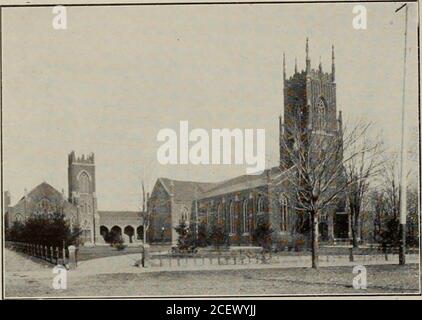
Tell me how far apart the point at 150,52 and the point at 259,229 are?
10.6 feet

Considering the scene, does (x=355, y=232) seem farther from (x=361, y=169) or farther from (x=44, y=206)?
(x=44, y=206)

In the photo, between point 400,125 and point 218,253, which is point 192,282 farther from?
point 400,125

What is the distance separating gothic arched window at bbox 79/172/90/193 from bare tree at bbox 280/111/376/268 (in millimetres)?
2939

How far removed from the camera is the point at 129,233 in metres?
9.31

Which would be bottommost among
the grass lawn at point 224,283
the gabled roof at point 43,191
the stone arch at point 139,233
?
the grass lawn at point 224,283

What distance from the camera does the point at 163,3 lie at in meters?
9.03

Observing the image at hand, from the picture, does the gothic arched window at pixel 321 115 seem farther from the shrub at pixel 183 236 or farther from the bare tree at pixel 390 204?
the shrub at pixel 183 236

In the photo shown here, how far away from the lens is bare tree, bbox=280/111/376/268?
9.66m

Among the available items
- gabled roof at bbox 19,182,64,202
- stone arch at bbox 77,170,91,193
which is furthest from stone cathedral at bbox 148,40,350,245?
gabled roof at bbox 19,182,64,202

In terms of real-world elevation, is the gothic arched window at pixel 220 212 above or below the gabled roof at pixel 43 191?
below

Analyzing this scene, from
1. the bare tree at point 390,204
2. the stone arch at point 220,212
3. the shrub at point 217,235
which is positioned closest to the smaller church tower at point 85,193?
the shrub at point 217,235

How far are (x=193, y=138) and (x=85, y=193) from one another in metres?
1.80

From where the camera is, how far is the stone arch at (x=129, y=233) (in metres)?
9.22
